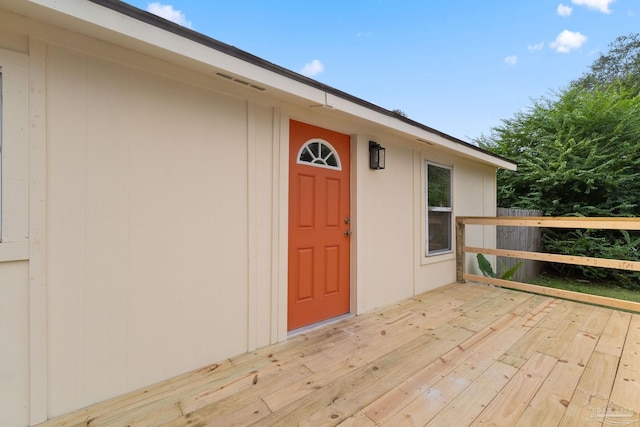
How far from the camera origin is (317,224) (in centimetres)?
288

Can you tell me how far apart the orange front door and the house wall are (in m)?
0.17

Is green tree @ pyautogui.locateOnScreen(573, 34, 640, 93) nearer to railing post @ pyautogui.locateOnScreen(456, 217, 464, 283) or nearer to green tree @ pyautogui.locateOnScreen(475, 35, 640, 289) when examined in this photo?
green tree @ pyautogui.locateOnScreen(475, 35, 640, 289)

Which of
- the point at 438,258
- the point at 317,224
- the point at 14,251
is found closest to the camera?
the point at 14,251

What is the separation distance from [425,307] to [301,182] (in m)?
2.22

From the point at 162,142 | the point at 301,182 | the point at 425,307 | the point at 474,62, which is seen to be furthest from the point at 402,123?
the point at 474,62

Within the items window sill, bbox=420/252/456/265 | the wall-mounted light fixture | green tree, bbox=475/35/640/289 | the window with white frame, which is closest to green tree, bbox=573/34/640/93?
Result: green tree, bbox=475/35/640/289

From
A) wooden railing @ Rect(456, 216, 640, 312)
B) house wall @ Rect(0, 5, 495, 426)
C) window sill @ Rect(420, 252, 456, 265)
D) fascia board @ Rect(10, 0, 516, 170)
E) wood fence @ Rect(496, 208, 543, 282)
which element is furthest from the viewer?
wood fence @ Rect(496, 208, 543, 282)

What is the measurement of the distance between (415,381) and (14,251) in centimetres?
250

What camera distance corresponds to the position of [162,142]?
1.91 metres

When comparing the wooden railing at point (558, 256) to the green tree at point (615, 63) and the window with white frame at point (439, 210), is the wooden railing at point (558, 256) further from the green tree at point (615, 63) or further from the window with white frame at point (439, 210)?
the green tree at point (615, 63)

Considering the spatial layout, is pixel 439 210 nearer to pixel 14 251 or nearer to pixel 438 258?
pixel 438 258

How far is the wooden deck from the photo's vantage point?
1541 mm

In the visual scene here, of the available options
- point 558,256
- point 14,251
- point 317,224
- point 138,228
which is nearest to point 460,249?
point 558,256

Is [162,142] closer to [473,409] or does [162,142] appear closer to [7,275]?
[7,275]
